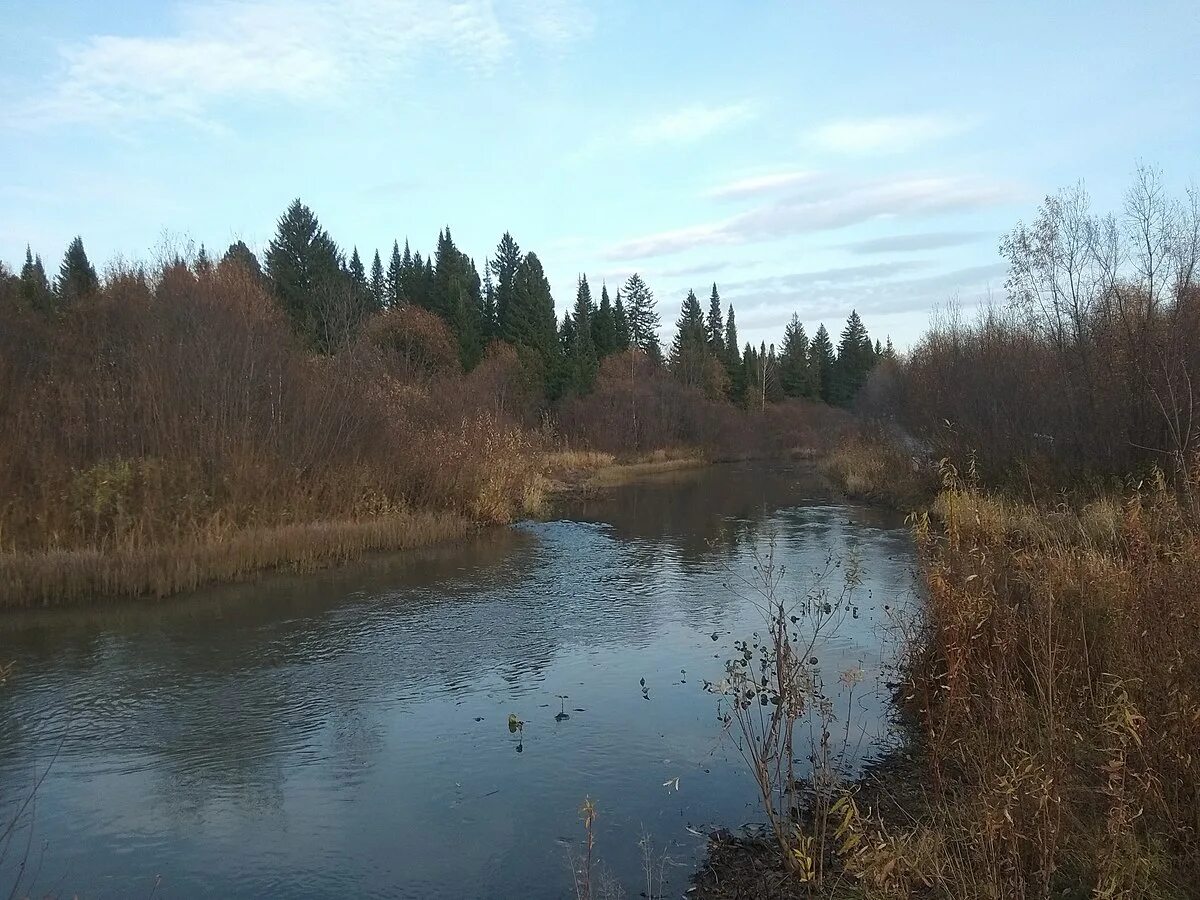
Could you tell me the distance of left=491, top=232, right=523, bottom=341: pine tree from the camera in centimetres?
6063

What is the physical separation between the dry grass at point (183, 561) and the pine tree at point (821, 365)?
215 feet

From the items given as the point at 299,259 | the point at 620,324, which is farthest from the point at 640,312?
the point at 299,259

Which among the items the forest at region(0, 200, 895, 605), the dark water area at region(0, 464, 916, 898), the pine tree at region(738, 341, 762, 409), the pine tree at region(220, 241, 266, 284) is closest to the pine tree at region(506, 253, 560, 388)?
the pine tree at region(738, 341, 762, 409)

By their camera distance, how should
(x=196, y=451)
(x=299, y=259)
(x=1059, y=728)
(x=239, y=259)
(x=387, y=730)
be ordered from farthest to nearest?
(x=299, y=259) → (x=239, y=259) → (x=196, y=451) → (x=387, y=730) → (x=1059, y=728)

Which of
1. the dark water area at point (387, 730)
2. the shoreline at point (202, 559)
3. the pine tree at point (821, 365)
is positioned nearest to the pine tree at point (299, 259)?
the shoreline at point (202, 559)

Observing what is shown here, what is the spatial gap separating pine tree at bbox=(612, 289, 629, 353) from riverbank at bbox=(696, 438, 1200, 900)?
5891 centimetres

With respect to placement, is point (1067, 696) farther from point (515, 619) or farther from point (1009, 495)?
point (1009, 495)

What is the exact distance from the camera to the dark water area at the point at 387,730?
561 cm

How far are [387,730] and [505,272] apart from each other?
65.9 meters

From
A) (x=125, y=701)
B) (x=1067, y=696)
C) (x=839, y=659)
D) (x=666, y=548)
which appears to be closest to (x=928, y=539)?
(x=1067, y=696)

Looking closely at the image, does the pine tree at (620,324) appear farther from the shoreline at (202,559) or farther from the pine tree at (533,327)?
the shoreline at (202,559)

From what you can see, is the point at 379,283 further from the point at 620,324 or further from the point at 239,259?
the point at 239,259

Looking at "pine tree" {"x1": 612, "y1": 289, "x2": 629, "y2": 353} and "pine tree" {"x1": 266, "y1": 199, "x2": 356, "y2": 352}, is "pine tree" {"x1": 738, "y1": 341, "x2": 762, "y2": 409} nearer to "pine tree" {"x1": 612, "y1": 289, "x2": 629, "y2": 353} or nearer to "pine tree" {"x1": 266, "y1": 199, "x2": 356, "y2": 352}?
"pine tree" {"x1": 612, "y1": 289, "x2": 629, "y2": 353}

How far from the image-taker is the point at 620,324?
7050 cm
